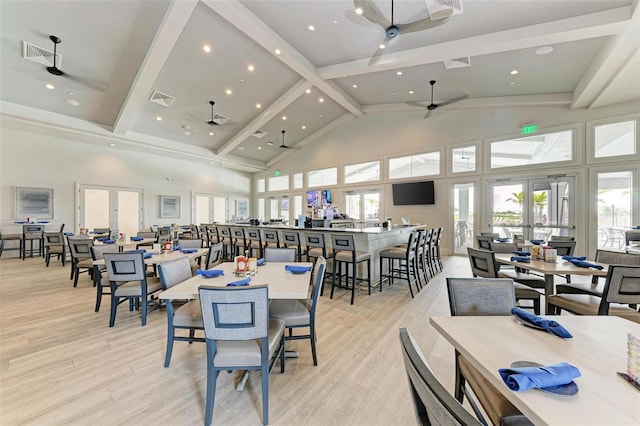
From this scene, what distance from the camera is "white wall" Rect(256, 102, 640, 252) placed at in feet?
20.1

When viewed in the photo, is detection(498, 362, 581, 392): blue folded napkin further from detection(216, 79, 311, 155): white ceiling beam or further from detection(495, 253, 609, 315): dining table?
detection(216, 79, 311, 155): white ceiling beam

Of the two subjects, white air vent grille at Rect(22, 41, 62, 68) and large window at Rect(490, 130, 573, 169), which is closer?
white air vent grille at Rect(22, 41, 62, 68)

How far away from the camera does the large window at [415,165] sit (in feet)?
26.1

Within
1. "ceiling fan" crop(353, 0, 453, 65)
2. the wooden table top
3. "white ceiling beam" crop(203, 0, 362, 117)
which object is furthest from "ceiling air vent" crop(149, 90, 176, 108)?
the wooden table top

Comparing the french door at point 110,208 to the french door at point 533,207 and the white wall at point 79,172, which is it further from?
the french door at point 533,207

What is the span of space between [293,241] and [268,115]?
17.4ft

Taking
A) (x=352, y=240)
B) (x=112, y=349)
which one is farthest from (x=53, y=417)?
(x=352, y=240)

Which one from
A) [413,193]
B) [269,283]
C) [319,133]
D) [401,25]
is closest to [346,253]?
[269,283]

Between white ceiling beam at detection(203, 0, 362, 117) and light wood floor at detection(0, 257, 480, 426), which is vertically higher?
white ceiling beam at detection(203, 0, 362, 117)

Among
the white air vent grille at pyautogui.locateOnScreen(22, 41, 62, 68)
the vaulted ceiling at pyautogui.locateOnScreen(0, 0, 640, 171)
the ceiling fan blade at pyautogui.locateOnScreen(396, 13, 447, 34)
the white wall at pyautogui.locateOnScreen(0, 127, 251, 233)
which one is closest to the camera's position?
the ceiling fan blade at pyautogui.locateOnScreen(396, 13, 447, 34)

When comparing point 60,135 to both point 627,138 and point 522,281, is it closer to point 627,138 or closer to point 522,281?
point 522,281

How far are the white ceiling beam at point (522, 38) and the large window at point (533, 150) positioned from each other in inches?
114

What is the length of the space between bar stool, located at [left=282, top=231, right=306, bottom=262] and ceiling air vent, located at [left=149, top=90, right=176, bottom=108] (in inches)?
204

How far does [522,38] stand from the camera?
4184 mm
